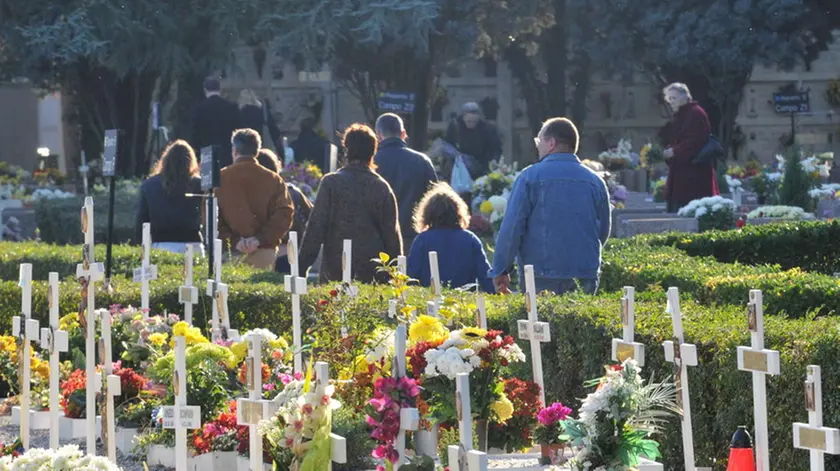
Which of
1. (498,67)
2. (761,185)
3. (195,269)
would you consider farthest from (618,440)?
(498,67)

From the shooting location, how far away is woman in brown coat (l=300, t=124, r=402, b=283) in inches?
457

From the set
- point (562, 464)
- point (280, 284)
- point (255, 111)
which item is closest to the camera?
point (562, 464)

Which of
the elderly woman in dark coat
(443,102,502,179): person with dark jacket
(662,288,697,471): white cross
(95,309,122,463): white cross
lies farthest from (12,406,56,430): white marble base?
(443,102,502,179): person with dark jacket

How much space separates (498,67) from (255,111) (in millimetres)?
24171

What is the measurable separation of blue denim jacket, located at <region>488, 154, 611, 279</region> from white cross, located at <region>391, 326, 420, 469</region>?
343 cm

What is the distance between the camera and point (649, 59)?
128 ft

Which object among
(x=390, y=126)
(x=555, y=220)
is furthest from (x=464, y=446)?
(x=390, y=126)

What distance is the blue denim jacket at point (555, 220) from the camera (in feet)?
34.1

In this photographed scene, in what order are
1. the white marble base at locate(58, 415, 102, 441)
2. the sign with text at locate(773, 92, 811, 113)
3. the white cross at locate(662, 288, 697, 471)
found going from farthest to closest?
the sign with text at locate(773, 92, 811, 113) → the white marble base at locate(58, 415, 102, 441) → the white cross at locate(662, 288, 697, 471)

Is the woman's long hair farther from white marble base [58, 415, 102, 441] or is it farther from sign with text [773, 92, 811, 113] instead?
sign with text [773, 92, 811, 113]

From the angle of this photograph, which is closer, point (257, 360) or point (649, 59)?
point (257, 360)

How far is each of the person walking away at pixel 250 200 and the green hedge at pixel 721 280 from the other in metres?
2.35

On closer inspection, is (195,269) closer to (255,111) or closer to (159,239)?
(159,239)

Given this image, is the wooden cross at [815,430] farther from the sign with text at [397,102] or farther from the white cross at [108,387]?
the sign with text at [397,102]
